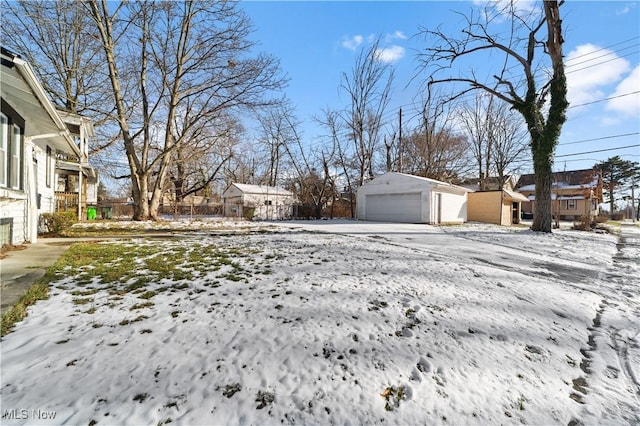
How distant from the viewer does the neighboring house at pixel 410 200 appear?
17906 millimetres

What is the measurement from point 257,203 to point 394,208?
44.4ft

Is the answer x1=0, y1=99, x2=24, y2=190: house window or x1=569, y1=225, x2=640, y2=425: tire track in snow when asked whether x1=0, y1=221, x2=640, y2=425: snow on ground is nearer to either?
x1=569, y1=225, x2=640, y2=425: tire track in snow

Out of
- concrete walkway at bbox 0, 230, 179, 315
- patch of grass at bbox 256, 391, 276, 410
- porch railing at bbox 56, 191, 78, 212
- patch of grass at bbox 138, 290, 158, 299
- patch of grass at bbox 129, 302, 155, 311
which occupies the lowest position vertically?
patch of grass at bbox 256, 391, 276, 410

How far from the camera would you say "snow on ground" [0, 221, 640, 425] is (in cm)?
196

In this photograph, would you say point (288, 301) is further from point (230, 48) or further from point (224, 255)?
point (230, 48)

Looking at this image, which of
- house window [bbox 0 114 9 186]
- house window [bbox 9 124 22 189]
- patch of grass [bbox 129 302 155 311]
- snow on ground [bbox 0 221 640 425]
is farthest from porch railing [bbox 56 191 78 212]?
patch of grass [bbox 129 302 155 311]

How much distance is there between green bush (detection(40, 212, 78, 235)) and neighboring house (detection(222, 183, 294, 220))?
1265cm

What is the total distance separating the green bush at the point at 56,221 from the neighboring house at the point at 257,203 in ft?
41.5

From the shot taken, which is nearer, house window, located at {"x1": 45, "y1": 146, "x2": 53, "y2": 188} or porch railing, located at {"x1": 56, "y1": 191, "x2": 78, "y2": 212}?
house window, located at {"x1": 45, "y1": 146, "x2": 53, "y2": 188}

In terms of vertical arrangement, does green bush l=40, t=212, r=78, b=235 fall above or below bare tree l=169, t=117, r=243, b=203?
below

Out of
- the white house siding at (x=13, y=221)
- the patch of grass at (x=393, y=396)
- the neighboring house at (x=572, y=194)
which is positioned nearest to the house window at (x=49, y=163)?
the white house siding at (x=13, y=221)

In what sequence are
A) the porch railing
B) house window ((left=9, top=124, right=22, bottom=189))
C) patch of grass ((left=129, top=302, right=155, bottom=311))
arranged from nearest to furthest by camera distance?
patch of grass ((left=129, top=302, right=155, bottom=311)), house window ((left=9, top=124, right=22, bottom=189)), the porch railing

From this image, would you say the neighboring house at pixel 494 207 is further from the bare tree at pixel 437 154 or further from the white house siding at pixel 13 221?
the white house siding at pixel 13 221

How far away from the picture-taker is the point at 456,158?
29.5 metres
